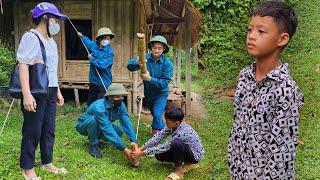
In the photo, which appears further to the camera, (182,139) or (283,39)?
(182,139)

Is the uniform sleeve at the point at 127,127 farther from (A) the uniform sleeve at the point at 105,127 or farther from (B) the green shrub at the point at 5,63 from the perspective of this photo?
(B) the green shrub at the point at 5,63

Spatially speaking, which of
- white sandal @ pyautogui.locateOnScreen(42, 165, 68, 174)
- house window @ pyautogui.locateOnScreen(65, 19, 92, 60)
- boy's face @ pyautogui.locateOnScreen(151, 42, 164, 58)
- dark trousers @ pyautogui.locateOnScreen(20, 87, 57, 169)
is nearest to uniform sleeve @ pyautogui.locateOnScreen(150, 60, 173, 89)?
boy's face @ pyautogui.locateOnScreen(151, 42, 164, 58)

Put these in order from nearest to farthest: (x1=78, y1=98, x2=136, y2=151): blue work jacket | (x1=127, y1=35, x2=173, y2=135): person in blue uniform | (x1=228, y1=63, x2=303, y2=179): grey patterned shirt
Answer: (x1=228, y1=63, x2=303, y2=179): grey patterned shirt, (x1=78, y1=98, x2=136, y2=151): blue work jacket, (x1=127, y1=35, x2=173, y2=135): person in blue uniform

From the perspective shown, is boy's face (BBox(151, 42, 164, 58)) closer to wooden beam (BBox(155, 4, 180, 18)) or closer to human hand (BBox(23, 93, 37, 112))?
human hand (BBox(23, 93, 37, 112))

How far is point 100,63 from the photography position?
307 inches

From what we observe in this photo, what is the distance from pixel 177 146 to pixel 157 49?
1.86 meters

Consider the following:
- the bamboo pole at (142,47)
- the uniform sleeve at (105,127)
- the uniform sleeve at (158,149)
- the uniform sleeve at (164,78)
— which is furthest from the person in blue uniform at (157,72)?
the uniform sleeve at (158,149)

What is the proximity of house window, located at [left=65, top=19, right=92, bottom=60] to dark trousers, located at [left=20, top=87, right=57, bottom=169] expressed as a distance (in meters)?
5.61

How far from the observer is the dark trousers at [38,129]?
454cm

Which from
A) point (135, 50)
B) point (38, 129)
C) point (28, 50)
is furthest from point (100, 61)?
point (28, 50)

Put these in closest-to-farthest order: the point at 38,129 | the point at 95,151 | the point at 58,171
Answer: the point at 38,129 → the point at 58,171 → the point at 95,151

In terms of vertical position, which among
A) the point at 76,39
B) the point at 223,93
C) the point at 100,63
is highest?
the point at 76,39

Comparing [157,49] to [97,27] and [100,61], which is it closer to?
[100,61]

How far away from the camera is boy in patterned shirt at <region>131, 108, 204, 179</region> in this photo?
526 centimetres
